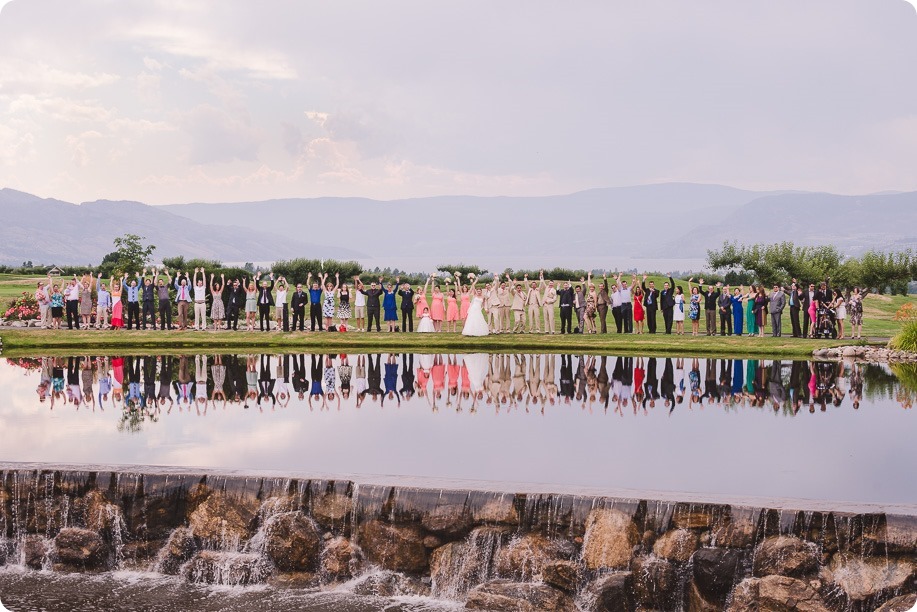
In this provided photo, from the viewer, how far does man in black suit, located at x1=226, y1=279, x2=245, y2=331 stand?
39.5m

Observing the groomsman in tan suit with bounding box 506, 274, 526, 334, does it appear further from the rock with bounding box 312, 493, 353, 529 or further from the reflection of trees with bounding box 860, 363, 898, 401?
the rock with bounding box 312, 493, 353, 529

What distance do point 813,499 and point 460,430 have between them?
7378 millimetres

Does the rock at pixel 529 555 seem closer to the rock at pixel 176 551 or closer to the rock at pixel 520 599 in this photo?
the rock at pixel 520 599

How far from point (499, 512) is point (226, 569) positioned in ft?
Result: 13.8

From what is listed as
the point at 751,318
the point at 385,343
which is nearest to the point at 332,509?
the point at 385,343

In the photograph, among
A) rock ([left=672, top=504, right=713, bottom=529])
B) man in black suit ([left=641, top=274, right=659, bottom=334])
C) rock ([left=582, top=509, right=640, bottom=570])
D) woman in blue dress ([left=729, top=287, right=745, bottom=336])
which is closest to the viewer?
rock ([left=672, top=504, right=713, bottom=529])

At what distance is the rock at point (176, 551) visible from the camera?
15.4m

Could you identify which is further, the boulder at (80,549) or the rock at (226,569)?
the boulder at (80,549)

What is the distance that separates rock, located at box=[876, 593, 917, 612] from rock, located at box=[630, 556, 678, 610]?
104 inches

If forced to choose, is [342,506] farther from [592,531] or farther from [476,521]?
[592,531]

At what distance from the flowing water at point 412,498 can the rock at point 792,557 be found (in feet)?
0.46

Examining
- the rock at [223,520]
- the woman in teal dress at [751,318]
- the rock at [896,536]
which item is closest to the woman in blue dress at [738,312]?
the woman in teal dress at [751,318]

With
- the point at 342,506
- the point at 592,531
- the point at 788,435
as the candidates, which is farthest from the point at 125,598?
the point at 788,435

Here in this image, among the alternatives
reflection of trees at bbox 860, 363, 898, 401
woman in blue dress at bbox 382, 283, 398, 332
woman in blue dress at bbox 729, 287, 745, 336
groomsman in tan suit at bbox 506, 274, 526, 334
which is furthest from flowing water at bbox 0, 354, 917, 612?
groomsman in tan suit at bbox 506, 274, 526, 334
